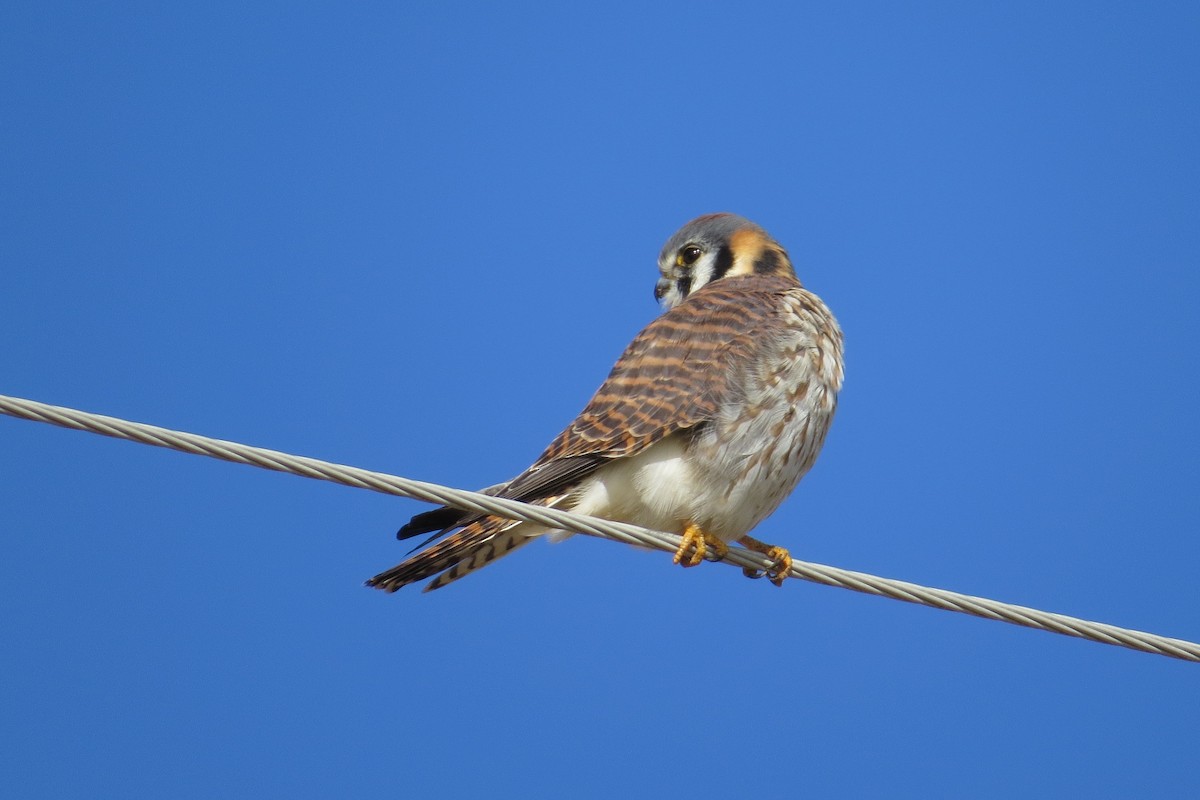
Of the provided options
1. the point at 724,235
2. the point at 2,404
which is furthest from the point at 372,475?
the point at 724,235

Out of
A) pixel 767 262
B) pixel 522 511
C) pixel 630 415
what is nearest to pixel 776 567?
pixel 630 415

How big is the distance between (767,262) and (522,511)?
8.44 feet

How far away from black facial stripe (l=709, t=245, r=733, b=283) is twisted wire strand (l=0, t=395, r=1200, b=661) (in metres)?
2.07

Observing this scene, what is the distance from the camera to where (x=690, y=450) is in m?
4.09

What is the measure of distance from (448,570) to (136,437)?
1.60 m

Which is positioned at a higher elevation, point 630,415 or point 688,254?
point 688,254

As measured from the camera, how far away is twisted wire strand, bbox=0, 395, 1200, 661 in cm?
261

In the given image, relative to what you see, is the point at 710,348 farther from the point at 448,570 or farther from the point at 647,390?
the point at 448,570

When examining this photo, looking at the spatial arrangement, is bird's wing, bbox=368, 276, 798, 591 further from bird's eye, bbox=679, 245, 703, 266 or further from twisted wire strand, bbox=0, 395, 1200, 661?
bird's eye, bbox=679, 245, 703, 266

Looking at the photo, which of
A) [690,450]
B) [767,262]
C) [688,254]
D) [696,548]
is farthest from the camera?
[688,254]

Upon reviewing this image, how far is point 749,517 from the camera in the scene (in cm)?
416

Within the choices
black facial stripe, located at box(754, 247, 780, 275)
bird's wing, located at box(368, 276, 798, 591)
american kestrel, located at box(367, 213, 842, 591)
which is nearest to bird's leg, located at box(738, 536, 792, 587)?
american kestrel, located at box(367, 213, 842, 591)

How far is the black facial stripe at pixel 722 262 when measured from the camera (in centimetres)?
538

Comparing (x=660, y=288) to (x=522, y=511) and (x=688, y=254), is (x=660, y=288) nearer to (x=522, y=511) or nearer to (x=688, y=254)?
(x=688, y=254)
